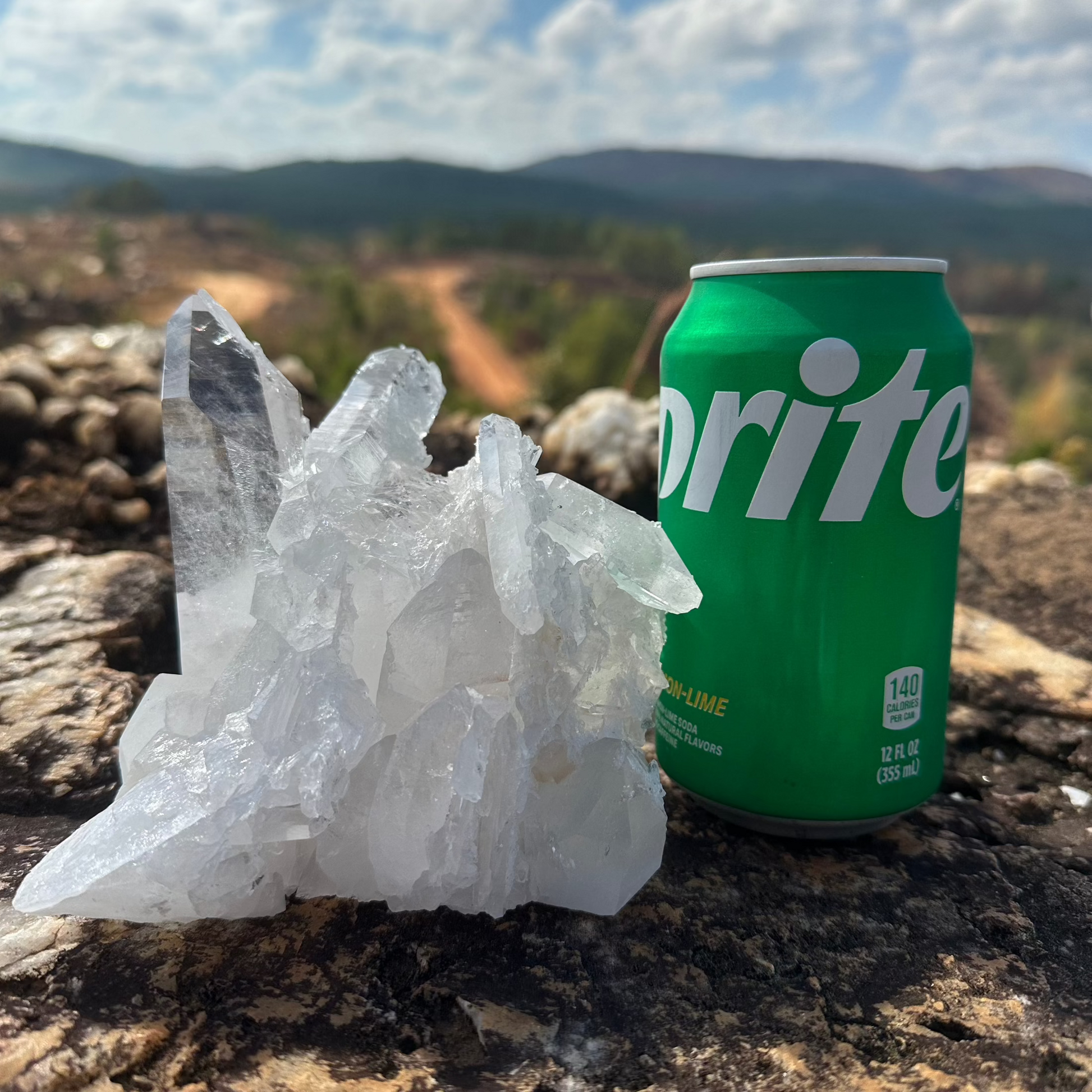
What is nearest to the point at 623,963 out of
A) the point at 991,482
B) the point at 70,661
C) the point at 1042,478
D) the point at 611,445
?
the point at 70,661

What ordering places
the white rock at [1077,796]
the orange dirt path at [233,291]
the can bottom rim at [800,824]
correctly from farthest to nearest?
the orange dirt path at [233,291], the white rock at [1077,796], the can bottom rim at [800,824]

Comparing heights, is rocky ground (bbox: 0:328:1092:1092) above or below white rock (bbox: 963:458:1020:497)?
below

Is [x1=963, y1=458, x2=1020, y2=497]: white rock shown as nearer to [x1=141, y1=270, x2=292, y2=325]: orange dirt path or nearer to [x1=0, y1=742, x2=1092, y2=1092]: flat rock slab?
[x1=0, y1=742, x2=1092, y2=1092]: flat rock slab

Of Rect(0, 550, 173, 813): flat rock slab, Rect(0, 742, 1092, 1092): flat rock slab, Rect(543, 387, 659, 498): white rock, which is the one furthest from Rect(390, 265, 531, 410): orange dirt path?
Rect(0, 742, 1092, 1092): flat rock slab

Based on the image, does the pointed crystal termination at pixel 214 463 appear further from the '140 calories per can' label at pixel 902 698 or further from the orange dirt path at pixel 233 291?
the orange dirt path at pixel 233 291

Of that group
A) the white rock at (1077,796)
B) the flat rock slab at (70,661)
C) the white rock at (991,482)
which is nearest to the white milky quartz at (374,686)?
the flat rock slab at (70,661)
